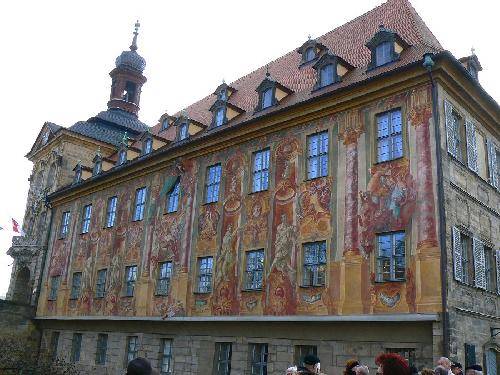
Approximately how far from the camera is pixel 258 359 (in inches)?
635

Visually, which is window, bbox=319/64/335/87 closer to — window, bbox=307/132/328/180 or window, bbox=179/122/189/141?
window, bbox=307/132/328/180

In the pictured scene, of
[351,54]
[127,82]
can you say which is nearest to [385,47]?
[351,54]

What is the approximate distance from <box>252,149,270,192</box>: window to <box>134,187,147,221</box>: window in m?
6.37

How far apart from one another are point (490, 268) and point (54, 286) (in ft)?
65.8

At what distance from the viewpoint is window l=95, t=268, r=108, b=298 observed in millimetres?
23139

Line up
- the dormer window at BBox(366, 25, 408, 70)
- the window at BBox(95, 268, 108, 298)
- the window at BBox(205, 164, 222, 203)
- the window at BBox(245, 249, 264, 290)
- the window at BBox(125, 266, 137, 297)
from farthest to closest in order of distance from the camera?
1. the window at BBox(95, 268, 108, 298)
2. the window at BBox(125, 266, 137, 297)
3. the window at BBox(205, 164, 222, 203)
4. the window at BBox(245, 249, 264, 290)
5. the dormer window at BBox(366, 25, 408, 70)

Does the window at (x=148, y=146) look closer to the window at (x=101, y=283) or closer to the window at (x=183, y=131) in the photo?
the window at (x=183, y=131)

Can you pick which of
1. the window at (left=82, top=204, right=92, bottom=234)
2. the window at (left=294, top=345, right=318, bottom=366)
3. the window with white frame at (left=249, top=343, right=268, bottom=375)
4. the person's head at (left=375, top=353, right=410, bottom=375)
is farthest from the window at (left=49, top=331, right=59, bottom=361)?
the person's head at (left=375, top=353, right=410, bottom=375)

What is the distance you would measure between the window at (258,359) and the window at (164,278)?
466cm

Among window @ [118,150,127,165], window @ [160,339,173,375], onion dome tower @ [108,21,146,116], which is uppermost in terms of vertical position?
onion dome tower @ [108,21,146,116]

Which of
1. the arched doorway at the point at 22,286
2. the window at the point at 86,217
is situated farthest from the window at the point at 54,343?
the arched doorway at the point at 22,286

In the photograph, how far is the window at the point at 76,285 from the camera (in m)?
25.0

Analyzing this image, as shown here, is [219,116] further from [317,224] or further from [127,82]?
[127,82]

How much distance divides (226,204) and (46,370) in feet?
31.9
